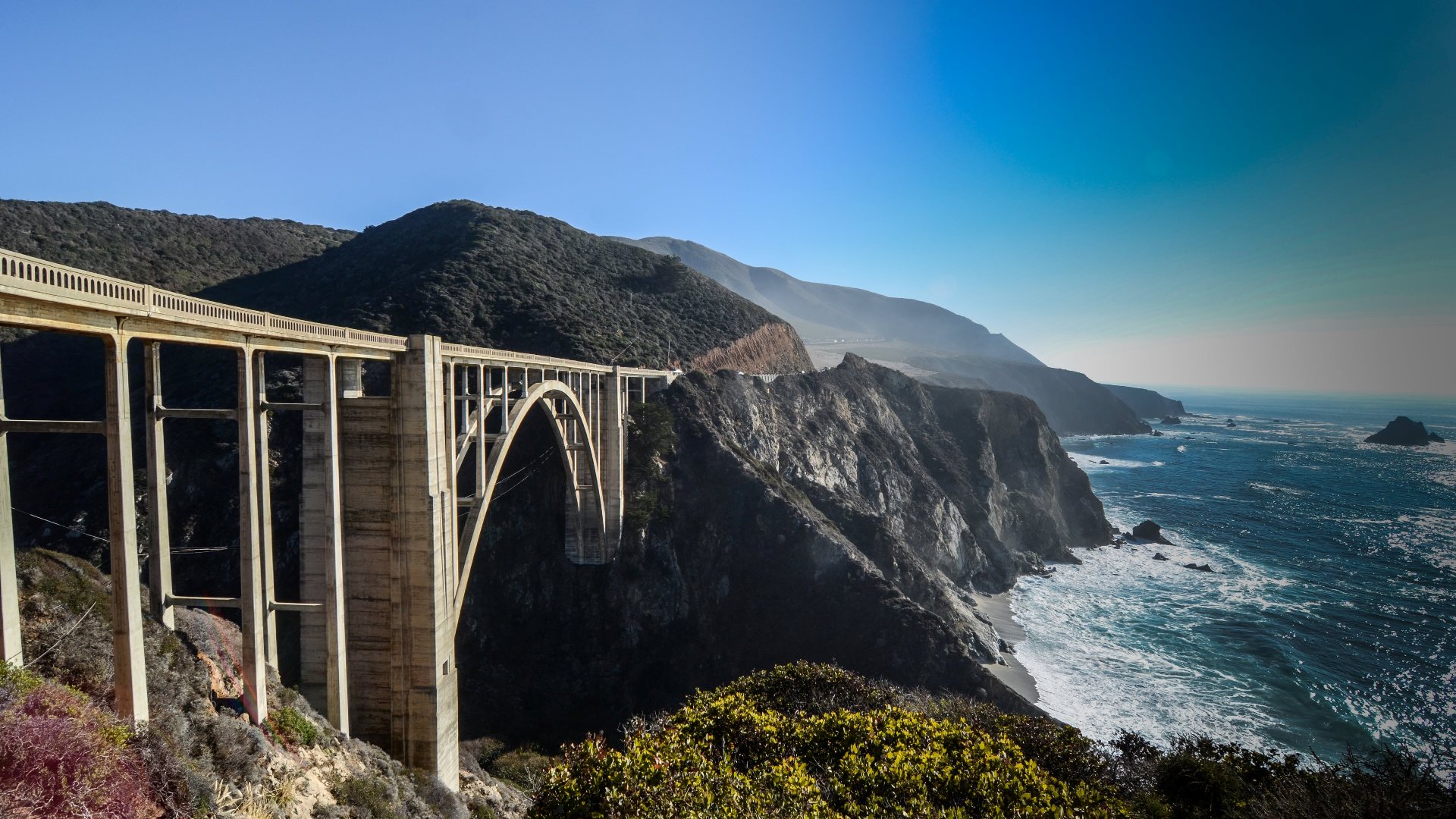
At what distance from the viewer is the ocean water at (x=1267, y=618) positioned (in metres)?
25.0

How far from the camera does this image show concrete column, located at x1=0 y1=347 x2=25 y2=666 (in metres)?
5.76

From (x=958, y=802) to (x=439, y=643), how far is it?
10.2 m

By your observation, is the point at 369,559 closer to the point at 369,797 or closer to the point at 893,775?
the point at 369,797

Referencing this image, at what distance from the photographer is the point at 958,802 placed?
8.68m

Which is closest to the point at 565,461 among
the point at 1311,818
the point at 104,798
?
the point at 104,798

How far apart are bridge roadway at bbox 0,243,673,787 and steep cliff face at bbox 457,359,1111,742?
44.1 ft

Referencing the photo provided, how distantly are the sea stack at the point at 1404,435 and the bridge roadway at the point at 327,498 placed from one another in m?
136

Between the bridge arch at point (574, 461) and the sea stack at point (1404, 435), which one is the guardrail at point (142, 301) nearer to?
the bridge arch at point (574, 461)

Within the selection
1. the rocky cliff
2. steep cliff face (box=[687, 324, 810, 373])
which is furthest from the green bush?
the rocky cliff

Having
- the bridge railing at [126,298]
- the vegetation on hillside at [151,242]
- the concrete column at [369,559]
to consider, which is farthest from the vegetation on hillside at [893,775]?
the vegetation on hillside at [151,242]

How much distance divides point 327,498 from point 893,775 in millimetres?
9974

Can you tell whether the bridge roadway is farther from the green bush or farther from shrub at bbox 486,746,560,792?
shrub at bbox 486,746,560,792

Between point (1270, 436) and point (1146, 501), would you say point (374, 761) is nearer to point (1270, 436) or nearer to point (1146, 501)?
point (1146, 501)

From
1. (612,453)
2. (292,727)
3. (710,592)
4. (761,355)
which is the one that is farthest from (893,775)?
(761,355)
